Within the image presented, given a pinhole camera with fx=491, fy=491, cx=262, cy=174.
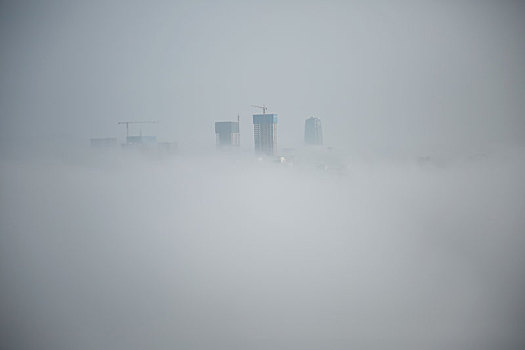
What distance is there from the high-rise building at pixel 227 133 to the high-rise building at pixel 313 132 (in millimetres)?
1501

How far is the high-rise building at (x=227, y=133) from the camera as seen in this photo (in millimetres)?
10141

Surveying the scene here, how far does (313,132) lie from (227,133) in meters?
1.83

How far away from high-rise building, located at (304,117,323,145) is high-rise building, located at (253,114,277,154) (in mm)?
720

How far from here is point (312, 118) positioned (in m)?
10.2

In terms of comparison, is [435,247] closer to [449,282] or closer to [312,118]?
[449,282]

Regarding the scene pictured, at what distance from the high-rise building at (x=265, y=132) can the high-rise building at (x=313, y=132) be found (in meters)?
0.72

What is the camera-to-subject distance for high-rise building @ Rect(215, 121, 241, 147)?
1014cm

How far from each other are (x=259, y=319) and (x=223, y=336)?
2.62ft

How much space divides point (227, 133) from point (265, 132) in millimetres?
1019

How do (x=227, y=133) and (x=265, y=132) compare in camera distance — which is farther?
(x=265, y=132)

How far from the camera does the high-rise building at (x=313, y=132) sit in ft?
33.5

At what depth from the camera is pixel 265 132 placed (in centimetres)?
1107

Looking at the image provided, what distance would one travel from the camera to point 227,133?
1046cm

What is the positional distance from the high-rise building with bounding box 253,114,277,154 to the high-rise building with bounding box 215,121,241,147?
1.41ft
